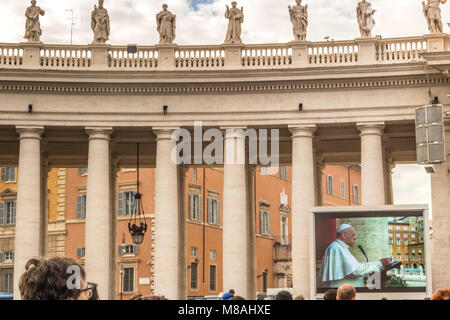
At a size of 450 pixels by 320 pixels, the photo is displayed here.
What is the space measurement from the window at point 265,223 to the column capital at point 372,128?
187 feet

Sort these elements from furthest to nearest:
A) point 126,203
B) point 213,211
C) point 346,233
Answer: point 213,211, point 126,203, point 346,233

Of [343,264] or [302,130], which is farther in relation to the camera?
[302,130]

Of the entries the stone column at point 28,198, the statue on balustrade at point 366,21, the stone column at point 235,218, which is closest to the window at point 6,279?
the stone column at point 28,198

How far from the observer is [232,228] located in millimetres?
47719

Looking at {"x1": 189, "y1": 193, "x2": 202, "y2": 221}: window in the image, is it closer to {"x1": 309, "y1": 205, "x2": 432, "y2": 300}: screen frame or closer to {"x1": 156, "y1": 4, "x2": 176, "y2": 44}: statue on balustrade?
{"x1": 156, "y1": 4, "x2": 176, "y2": 44}: statue on balustrade

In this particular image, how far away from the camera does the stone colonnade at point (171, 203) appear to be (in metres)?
46.9

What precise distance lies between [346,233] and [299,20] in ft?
53.0

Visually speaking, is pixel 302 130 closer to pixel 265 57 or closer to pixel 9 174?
pixel 265 57

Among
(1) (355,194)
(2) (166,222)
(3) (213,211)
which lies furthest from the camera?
(1) (355,194)

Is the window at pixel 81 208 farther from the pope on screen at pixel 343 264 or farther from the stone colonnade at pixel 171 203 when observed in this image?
the pope on screen at pixel 343 264

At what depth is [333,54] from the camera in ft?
160

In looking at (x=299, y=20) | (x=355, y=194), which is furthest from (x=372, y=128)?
(x=355, y=194)

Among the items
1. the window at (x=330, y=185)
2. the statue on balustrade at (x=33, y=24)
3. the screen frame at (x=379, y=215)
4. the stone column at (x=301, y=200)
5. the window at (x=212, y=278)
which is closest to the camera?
the screen frame at (x=379, y=215)

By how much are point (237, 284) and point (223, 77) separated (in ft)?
38.4
